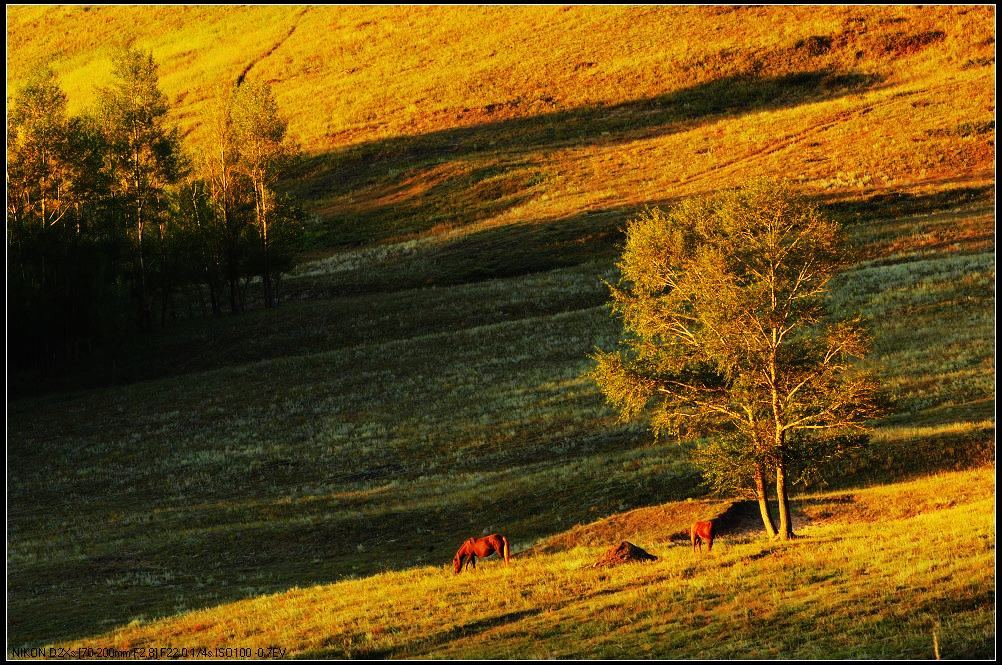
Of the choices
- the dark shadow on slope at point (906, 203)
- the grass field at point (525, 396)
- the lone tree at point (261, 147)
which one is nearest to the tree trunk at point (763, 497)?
the grass field at point (525, 396)

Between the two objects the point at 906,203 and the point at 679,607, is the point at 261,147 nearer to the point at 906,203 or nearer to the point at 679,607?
the point at 906,203

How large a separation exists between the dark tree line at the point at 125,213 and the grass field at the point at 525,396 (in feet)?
12.8

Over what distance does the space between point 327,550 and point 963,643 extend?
889 inches

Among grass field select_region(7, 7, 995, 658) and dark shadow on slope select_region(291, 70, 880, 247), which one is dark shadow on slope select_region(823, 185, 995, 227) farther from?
dark shadow on slope select_region(291, 70, 880, 247)

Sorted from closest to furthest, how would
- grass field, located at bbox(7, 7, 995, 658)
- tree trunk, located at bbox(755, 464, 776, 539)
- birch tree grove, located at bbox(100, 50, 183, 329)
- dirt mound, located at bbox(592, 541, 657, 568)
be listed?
grass field, located at bbox(7, 7, 995, 658)
dirt mound, located at bbox(592, 541, 657, 568)
tree trunk, located at bbox(755, 464, 776, 539)
birch tree grove, located at bbox(100, 50, 183, 329)

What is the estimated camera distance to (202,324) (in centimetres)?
8119

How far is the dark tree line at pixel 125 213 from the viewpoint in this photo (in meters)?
71.3

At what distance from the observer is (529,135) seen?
431ft

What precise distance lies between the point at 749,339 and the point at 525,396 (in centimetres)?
2561

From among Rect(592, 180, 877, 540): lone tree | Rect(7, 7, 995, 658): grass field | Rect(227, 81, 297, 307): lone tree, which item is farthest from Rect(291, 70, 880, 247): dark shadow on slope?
Rect(592, 180, 877, 540): lone tree

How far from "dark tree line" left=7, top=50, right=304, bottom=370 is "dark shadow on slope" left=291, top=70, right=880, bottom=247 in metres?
31.8

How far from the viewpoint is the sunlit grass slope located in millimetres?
18109

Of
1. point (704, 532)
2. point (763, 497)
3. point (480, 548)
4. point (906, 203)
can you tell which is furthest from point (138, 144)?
point (704, 532)

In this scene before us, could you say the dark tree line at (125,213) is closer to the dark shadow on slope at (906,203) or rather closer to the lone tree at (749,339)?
the dark shadow on slope at (906,203)
